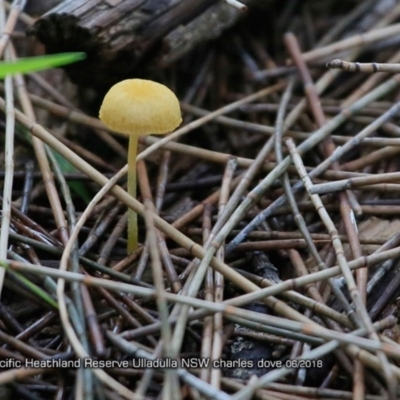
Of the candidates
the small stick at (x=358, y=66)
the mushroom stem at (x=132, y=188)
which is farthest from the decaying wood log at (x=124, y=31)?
the small stick at (x=358, y=66)

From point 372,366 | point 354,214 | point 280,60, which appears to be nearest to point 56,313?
point 372,366

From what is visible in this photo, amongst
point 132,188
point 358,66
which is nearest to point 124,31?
point 132,188

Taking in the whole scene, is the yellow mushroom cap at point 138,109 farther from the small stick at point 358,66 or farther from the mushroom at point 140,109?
the small stick at point 358,66

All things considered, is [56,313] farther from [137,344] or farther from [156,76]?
[156,76]

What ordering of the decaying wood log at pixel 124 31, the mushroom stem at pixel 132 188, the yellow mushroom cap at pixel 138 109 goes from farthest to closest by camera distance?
1. the decaying wood log at pixel 124 31
2. the mushroom stem at pixel 132 188
3. the yellow mushroom cap at pixel 138 109

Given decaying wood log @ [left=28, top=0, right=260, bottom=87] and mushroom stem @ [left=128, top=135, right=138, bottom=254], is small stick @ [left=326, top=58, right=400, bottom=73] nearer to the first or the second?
mushroom stem @ [left=128, top=135, right=138, bottom=254]

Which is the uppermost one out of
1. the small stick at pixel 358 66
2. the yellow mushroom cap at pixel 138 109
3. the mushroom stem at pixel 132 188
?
the yellow mushroom cap at pixel 138 109
